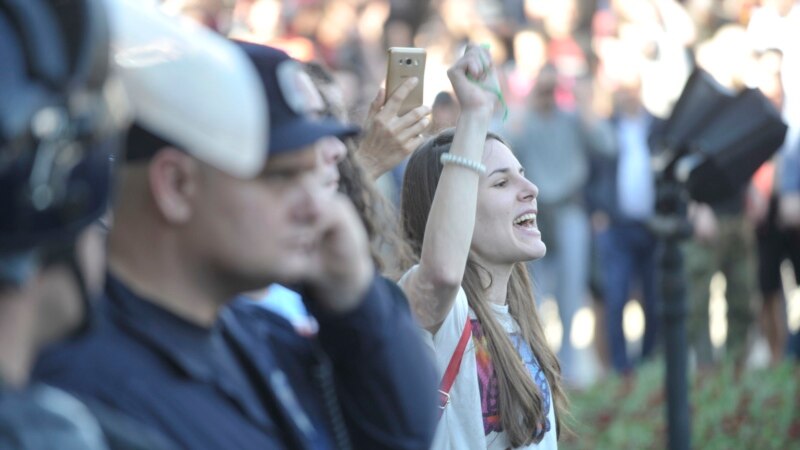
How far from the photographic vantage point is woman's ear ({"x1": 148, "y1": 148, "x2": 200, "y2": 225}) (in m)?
2.10

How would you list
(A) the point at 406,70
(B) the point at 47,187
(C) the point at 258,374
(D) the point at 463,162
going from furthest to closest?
(A) the point at 406,70, (D) the point at 463,162, (C) the point at 258,374, (B) the point at 47,187

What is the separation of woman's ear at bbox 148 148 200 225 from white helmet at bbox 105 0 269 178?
0.12 feet

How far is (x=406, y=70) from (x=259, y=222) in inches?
71.8

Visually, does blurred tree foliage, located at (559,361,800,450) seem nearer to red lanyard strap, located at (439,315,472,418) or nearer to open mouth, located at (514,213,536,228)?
open mouth, located at (514,213,536,228)

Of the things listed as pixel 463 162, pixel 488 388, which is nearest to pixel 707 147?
pixel 488 388

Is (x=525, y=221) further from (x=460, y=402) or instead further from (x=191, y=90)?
(x=191, y=90)

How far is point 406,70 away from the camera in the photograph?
3902mm

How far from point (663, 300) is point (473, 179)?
13.9 feet

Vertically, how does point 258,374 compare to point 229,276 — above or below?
below

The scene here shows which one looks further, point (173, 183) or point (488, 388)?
point (488, 388)

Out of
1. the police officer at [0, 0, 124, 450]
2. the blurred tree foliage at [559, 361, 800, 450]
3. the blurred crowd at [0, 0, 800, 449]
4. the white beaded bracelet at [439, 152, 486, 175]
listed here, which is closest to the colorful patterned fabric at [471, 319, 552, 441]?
the blurred crowd at [0, 0, 800, 449]

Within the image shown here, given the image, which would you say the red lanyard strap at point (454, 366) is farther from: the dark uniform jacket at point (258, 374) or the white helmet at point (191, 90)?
the white helmet at point (191, 90)

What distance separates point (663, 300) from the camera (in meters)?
7.48

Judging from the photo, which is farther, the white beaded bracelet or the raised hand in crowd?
the raised hand in crowd
